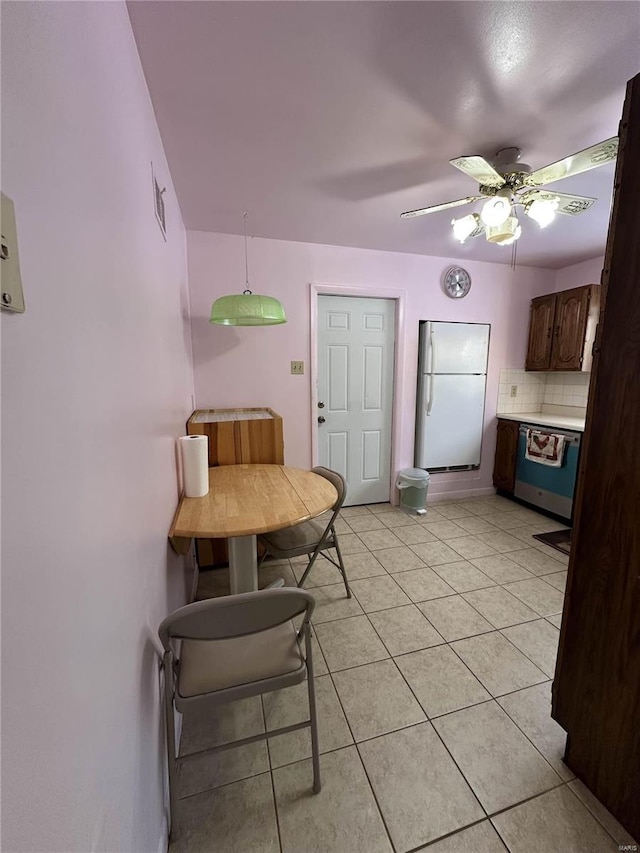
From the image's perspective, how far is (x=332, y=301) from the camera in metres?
3.20

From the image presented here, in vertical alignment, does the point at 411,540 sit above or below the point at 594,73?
below

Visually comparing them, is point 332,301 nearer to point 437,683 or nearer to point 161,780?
point 437,683

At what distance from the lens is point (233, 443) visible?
244cm

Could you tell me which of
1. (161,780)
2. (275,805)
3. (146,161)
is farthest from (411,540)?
(146,161)

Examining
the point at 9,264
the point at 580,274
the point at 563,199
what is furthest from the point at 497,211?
the point at 580,274

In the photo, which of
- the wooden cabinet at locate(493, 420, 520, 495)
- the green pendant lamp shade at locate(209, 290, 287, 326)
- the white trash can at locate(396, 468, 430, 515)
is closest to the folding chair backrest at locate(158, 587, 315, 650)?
the green pendant lamp shade at locate(209, 290, 287, 326)

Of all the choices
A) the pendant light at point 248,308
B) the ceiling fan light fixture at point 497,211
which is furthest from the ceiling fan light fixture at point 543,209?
the pendant light at point 248,308

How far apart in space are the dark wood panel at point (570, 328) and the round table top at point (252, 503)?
2.89 m

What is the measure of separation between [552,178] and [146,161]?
72.1 inches

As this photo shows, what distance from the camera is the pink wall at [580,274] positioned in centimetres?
340

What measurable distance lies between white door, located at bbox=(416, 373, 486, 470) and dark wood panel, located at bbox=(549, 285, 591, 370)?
0.74 metres

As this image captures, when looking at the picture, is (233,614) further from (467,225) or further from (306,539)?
(467,225)

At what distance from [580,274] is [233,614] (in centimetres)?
442

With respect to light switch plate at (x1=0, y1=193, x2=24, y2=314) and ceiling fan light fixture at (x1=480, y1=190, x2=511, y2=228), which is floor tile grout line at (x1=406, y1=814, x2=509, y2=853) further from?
ceiling fan light fixture at (x1=480, y1=190, x2=511, y2=228)
